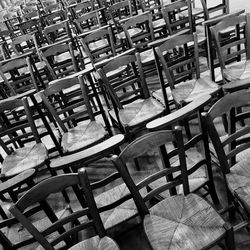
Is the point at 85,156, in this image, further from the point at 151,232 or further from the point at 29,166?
the point at 29,166

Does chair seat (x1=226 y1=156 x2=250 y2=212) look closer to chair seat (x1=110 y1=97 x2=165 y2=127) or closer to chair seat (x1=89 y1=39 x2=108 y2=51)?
chair seat (x1=110 y1=97 x2=165 y2=127)

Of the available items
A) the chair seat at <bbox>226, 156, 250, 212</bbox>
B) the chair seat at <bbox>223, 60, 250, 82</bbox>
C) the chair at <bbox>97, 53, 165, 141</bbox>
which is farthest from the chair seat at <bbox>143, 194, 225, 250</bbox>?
the chair seat at <bbox>223, 60, 250, 82</bbox>

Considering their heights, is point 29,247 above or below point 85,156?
below

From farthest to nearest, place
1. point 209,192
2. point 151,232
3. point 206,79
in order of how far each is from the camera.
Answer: point 206,79 → point 209,192 → point 151,232

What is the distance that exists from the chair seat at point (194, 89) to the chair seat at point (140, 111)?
0.67 feet

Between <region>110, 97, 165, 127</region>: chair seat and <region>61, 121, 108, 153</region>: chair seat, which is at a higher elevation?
<region>110, 97, 165, 127</region>: chair seat

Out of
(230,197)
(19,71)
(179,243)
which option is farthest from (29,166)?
(19,71)

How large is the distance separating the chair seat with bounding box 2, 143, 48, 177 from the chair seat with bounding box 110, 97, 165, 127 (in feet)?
2.66

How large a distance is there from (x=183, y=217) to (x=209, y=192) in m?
0.54

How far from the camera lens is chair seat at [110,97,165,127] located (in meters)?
2.52

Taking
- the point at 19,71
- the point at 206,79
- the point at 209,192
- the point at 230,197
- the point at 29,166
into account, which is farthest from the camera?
the point at 19,71

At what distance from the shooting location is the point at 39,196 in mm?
1493

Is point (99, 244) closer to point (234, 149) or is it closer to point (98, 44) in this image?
point (234, 149)

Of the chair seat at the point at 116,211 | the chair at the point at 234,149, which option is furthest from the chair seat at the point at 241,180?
the chair seat at the point at 116,211
